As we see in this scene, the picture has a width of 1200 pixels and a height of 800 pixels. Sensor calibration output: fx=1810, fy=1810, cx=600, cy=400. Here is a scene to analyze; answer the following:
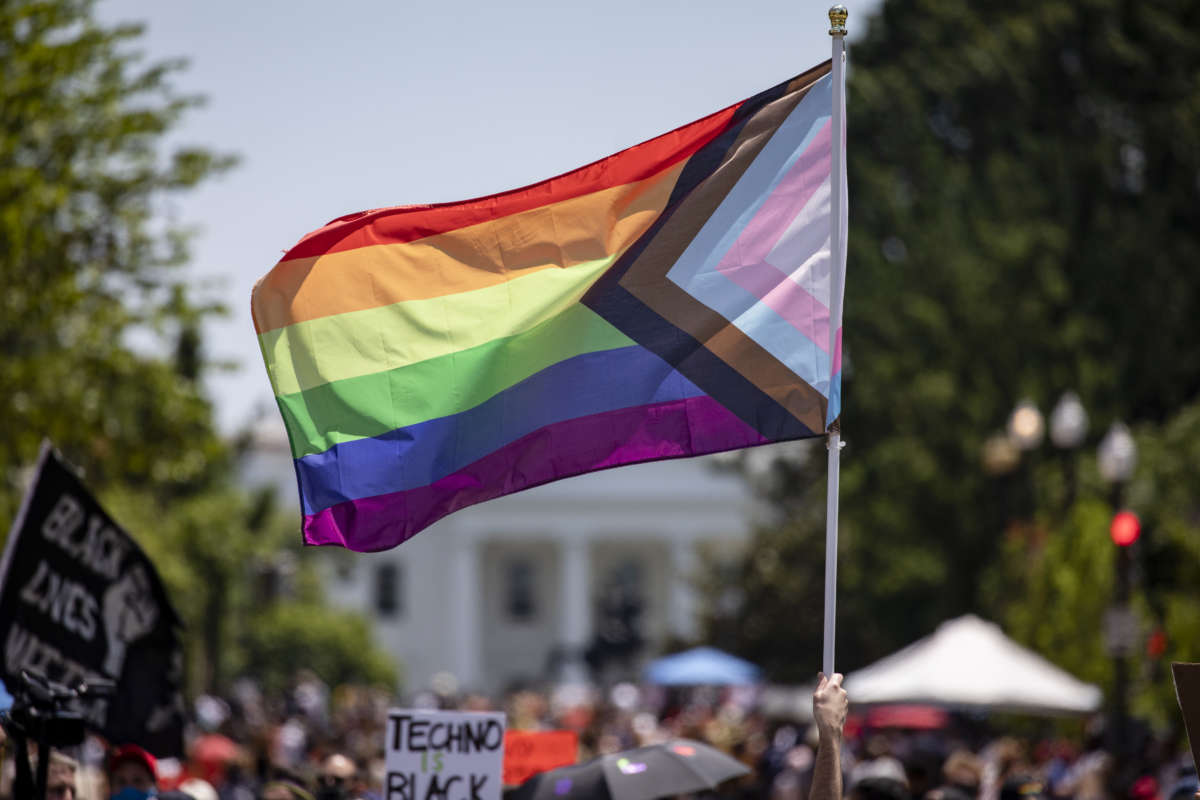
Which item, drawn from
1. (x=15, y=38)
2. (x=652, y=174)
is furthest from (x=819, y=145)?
(x=15, y=38)

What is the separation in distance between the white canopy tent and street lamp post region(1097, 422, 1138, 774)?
0.92 metres

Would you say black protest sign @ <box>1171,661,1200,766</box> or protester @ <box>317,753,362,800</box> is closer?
black protest sign @ <box>1171,661,1200,766</box>

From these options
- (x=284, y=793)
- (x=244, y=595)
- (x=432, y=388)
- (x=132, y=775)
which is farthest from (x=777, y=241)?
(x=244, y=595)

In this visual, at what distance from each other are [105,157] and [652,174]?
31.7 feet

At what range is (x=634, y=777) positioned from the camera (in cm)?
854

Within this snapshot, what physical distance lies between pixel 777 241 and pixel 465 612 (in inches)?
3032

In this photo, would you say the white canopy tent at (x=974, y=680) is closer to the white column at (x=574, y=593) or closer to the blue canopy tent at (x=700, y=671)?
the blue canopy tent at (x=700, y=671)

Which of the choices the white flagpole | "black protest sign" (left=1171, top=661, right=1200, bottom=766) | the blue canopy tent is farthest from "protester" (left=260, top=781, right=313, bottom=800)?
the blue canopy tent

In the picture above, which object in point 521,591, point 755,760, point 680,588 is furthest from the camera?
point 521,591

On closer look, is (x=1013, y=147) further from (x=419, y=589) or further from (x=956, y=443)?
(x=419, y=589)

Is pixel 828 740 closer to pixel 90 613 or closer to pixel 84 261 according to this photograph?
pixel 90 613

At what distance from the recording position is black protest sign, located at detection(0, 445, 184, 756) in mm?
8594

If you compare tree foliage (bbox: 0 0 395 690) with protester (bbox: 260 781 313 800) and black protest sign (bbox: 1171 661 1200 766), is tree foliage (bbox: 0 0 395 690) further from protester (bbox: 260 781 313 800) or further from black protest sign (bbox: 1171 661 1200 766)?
black protest sign (bbox: 1171 661 1200 766)

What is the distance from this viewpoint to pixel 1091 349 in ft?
103
